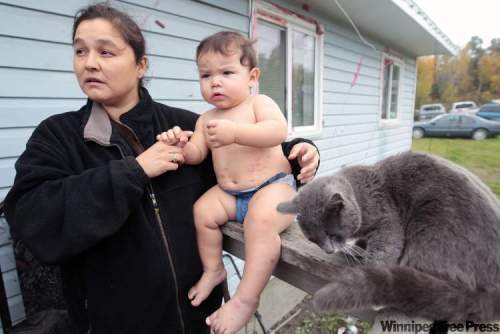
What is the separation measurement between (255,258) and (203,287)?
1.08 ft

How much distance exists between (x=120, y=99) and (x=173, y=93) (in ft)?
5.05

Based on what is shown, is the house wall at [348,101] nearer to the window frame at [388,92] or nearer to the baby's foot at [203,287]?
the window frame at [388,92]

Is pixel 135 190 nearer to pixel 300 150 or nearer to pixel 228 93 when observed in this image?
pixel 228 93

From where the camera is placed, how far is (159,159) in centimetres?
109

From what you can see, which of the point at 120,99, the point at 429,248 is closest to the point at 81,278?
the point at 120,99

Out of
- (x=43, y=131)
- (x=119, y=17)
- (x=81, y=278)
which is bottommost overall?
(x=81, y=278)

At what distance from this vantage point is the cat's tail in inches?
30.0

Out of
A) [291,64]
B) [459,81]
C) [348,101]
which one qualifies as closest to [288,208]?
[291,64]

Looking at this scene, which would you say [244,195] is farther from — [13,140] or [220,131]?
[13,140]

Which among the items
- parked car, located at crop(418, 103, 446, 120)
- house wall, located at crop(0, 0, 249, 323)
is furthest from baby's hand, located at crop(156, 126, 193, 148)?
parked car, located at crop(418, 103, 446, 120)

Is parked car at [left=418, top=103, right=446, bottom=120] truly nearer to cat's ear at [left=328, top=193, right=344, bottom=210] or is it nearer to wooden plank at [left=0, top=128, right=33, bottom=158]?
cat's ear at [left=328, top=193, right=344, bottom=210]

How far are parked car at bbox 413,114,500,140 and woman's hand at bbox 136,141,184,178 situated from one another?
1746 centimetres

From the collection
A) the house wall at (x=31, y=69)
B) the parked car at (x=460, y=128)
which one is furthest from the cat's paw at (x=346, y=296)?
the parked car at (x=460, y=128)

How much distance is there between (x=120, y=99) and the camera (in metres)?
1.24
